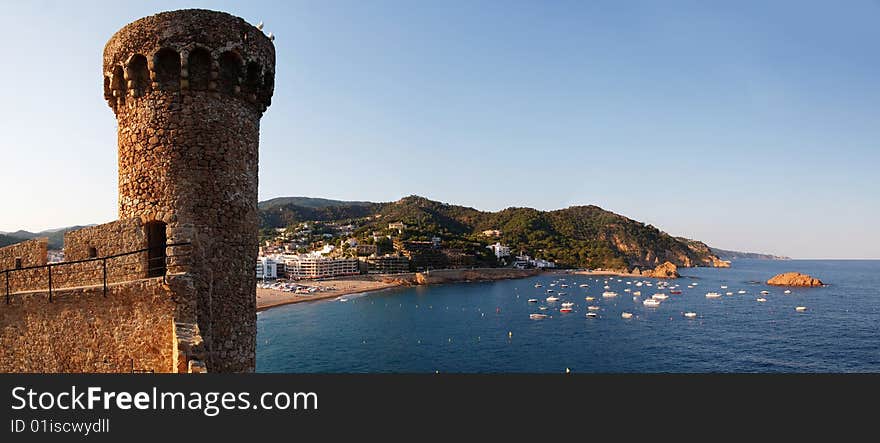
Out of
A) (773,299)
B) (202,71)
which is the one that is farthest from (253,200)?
(773,299)

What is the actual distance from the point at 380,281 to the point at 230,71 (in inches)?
4510

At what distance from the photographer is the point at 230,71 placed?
25.1ft

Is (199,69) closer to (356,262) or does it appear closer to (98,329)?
(98,329)

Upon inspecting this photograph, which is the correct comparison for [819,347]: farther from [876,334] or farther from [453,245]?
[453,245]

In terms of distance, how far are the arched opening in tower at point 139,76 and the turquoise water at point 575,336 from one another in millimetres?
35331

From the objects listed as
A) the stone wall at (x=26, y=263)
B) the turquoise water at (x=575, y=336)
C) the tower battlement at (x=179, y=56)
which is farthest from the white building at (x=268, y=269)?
the tower battlement at (x=179, y=56)

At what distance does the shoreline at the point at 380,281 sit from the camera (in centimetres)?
8639

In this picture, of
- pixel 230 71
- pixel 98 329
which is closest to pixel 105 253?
pixel 98 329

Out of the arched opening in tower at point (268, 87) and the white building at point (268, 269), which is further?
the white building at point (268, 269)

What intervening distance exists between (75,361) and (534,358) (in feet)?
133

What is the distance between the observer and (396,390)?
16.5ft

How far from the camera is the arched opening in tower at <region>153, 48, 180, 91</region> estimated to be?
7312 mm

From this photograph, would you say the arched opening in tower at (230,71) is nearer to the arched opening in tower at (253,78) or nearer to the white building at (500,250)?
the arched opening in tower at (253,78)

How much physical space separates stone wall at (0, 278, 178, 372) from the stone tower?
0.53 m
